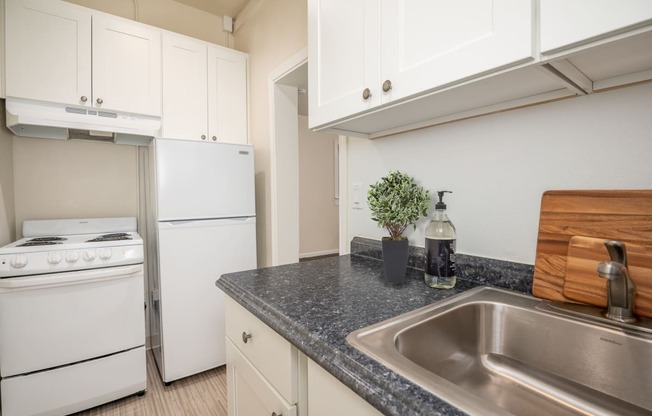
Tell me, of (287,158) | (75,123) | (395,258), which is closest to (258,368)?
(395,258)

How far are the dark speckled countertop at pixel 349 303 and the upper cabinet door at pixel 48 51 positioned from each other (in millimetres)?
1811

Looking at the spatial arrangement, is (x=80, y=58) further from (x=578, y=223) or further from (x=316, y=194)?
(x=316, y=194)

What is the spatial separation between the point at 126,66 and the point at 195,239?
4.22ft

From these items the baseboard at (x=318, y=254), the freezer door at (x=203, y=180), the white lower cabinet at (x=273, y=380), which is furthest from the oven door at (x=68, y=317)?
the baseboard at (x=318, y=254)

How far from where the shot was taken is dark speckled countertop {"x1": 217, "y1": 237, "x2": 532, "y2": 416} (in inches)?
18.4

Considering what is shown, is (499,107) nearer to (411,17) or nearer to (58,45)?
(411,17)

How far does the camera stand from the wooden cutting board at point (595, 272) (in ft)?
2.15

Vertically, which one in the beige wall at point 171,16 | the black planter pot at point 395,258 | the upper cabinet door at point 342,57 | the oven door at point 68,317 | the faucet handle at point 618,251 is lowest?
the oven door at point 68,317

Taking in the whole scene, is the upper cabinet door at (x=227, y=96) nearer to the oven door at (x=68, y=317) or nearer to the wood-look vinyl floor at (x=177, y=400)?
the oven door at (x=68, y=317)

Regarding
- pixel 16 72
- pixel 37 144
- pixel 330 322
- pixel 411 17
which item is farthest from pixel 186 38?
pixel 330 322

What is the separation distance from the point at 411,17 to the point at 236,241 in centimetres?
180

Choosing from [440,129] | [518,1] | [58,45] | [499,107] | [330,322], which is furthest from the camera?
[58,45]

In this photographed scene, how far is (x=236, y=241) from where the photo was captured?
7.14ft

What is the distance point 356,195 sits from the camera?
151cm
